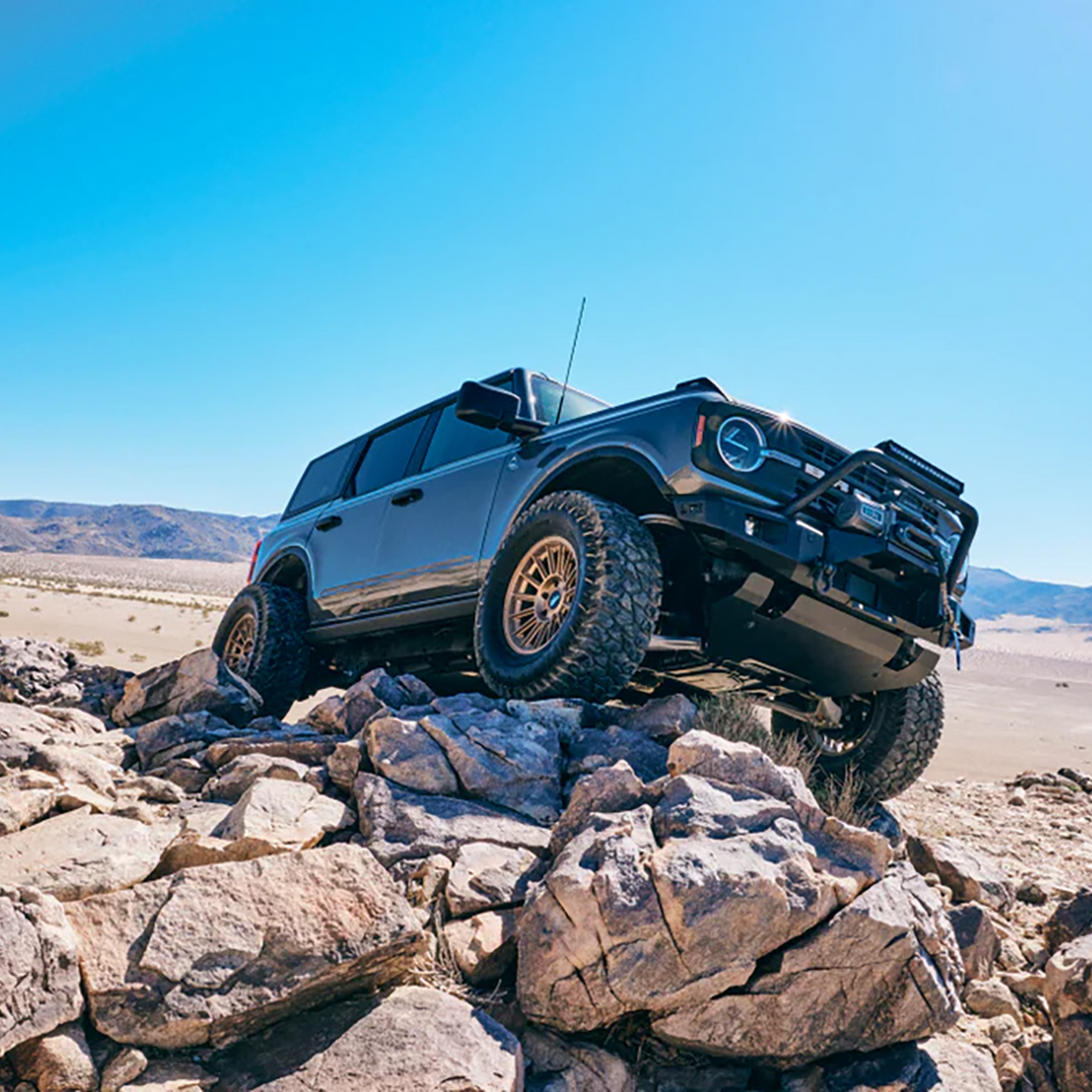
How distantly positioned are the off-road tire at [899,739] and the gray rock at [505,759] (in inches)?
90.1

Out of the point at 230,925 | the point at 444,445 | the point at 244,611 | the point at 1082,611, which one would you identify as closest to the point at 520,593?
the point at 444,445

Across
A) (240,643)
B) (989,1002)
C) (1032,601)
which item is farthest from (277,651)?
(1032,601)

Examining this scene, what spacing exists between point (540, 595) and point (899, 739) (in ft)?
7.32

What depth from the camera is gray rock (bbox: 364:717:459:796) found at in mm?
3322

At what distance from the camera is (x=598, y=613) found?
3740 mm

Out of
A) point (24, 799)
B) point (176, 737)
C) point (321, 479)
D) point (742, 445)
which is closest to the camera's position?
point (24, 799)

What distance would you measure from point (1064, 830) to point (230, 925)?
5.76 meters

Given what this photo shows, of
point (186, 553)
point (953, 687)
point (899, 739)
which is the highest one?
point (899, 739)

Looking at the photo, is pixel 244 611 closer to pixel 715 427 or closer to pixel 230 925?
pixel 715 427

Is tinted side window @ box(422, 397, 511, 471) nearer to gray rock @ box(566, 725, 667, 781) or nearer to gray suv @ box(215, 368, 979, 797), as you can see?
gray suv @ box(215, 368, 979, 797)

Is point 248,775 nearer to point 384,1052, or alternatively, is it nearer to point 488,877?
point 488,877

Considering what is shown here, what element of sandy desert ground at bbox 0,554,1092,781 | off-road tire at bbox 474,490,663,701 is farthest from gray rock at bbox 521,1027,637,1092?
sandy desert ground at bbox 0,554,1092,781

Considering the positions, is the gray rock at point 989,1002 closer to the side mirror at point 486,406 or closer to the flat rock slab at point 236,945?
the flat rock slab at point 236,945

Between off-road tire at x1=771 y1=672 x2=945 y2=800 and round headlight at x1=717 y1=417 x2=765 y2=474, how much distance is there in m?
1.92
